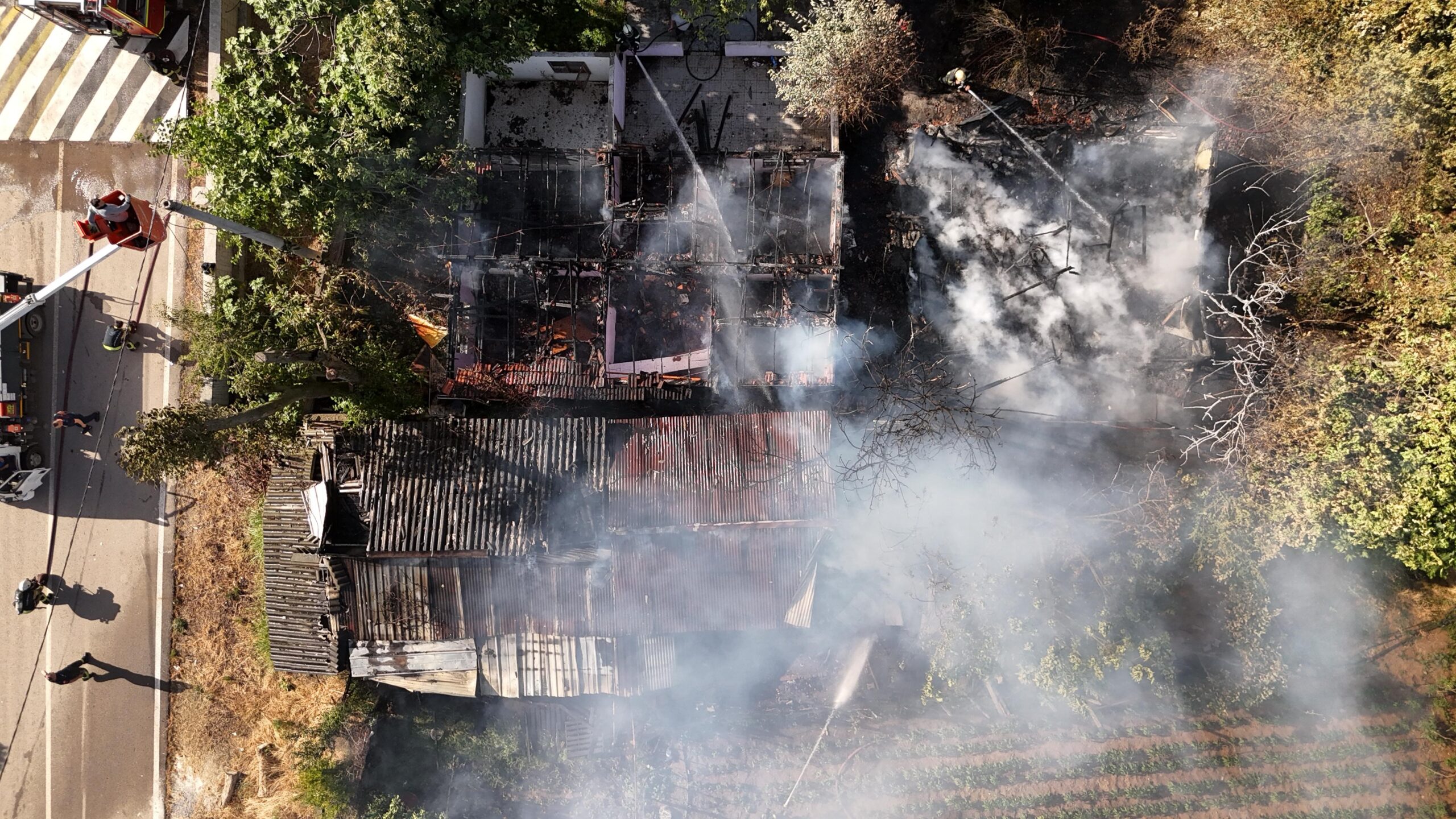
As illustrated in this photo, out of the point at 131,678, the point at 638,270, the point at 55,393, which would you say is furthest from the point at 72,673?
the point at 638,270

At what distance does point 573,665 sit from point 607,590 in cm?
185

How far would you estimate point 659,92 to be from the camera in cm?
1672

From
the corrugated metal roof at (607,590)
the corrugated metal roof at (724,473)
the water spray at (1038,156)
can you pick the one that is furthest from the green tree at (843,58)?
the corrugated metal roof at (607,590)

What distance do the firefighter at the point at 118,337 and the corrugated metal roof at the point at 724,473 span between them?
38.2 ft

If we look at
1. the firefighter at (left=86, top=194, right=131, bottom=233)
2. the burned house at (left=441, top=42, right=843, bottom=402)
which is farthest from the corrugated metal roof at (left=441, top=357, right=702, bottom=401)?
the firefighter at (left=86, top=194, right=131, bottom=233)

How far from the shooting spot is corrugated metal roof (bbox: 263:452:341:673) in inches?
584

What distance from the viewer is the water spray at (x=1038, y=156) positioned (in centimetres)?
1598

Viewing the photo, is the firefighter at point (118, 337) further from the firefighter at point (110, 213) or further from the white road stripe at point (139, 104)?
the firefighter at point (110, 213)

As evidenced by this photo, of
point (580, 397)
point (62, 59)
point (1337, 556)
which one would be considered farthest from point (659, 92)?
point (1337, 556)

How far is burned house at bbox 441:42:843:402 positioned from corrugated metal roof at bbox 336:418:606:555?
39.1 inches

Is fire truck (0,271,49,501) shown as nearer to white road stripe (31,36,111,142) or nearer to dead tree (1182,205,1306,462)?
white road stripe (31,36,111,142)

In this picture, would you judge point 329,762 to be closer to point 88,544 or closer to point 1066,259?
point 88,544

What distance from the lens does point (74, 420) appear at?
16250mm

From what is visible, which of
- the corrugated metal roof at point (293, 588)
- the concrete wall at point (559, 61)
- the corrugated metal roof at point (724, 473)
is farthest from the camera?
the concrete wall at point (559, 61)
